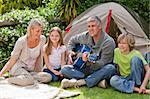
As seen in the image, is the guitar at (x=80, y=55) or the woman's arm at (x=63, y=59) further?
the woman's arm at (x=63, y=59)

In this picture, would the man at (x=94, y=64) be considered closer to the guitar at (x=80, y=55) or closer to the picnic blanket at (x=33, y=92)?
the guitar at (x=80, y=55)

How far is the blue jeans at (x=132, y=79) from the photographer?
425 centimetres

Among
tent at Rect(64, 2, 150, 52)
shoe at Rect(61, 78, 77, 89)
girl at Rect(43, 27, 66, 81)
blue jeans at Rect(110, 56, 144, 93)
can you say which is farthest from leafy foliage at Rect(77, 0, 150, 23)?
blue jeans at Rect(110, 56, 144, 93)

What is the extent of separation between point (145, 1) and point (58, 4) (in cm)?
172

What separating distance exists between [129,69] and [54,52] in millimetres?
1057

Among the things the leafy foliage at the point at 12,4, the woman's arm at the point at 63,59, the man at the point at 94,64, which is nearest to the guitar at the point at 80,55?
the man at the point at 94,64

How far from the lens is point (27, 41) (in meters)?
4.65

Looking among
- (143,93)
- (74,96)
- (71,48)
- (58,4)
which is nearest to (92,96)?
(74,96)

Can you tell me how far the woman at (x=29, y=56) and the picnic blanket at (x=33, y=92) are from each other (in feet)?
0.46

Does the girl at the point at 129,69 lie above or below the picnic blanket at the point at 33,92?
above

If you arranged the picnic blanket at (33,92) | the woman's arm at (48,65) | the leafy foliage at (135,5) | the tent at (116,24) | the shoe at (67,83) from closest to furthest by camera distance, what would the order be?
the picnic blanket at (33,92), the shoe at (67,83), the woman's arm at (48,65), the tent at (116,24), the leafy foliage at (135,5)

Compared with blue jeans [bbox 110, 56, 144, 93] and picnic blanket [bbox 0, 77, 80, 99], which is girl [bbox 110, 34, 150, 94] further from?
picnic blanket [bbox 0, 77, 80, 99]

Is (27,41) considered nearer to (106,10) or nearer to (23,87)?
(23,87)

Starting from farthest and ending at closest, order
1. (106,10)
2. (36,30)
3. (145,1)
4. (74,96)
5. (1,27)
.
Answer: (145,1) < (1,27) < (106,10) < (36,30) < (74,96)
